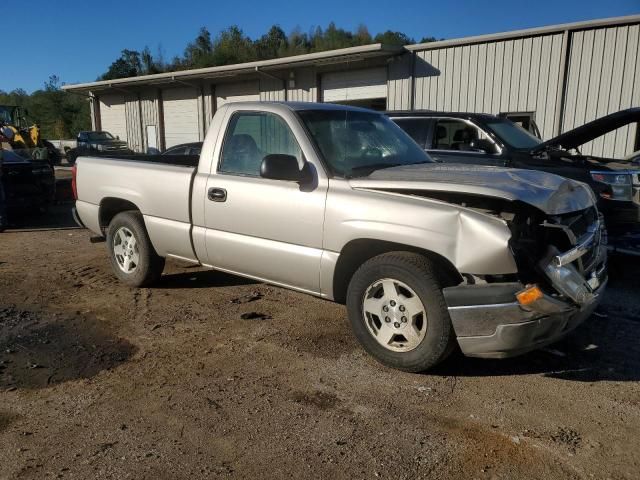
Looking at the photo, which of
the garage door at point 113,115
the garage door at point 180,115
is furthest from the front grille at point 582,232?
the garage door at point 113,115

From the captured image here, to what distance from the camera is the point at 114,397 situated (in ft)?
11.6

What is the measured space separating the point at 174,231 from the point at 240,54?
59.2 meters

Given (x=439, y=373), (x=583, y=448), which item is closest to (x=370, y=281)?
(x=439, y=373)

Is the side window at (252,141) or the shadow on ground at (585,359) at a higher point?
the side window at (252,141)

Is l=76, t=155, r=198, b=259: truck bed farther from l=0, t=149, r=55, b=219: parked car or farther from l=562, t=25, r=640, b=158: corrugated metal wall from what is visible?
l=562, t=25, r=640, b=158: corrugated metal wall

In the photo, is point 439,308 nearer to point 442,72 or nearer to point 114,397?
point 114,397

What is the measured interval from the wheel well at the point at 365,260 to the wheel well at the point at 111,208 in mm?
2777

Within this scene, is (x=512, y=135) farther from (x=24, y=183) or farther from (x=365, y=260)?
(x=24, y=183)

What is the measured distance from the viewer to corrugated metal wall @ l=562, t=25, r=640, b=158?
12.7 metres

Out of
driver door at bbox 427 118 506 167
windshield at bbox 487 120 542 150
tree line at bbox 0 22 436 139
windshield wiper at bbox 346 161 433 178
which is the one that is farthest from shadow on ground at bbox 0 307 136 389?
tree line at bbox 0 22 436 139

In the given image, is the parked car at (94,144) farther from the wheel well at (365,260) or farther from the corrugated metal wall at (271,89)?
the wheel well at (365,260)

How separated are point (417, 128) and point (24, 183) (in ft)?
23.6

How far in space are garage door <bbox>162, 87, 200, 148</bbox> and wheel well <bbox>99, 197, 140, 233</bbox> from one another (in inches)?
769

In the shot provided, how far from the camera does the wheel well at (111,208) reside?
5.98 meters
